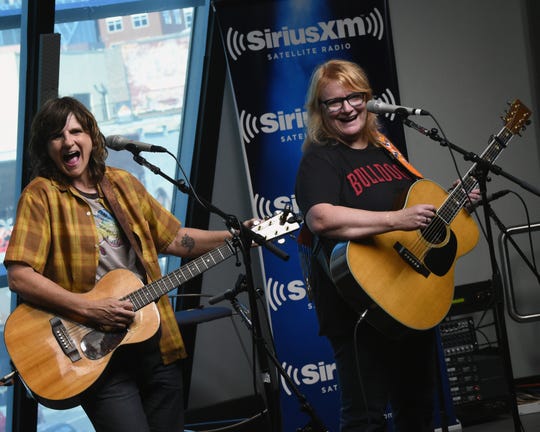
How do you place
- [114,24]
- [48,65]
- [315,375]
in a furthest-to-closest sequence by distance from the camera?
1. [114,24]
2. [315,375]
3. [48,65]

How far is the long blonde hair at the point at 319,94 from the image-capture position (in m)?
2.86

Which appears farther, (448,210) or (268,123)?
(268,123)

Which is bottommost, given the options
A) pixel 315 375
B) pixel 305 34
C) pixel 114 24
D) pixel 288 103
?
pixel 315 375

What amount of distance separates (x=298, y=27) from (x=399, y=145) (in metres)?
0.91

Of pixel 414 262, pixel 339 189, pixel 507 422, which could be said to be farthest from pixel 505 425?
pixel 339 189

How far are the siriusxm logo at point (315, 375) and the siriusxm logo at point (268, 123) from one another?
4.44 ft

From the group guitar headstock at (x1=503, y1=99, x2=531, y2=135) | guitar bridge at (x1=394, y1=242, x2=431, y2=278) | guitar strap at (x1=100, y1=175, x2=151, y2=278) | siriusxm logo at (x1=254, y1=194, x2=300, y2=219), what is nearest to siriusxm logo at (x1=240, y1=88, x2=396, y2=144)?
siriusxm logo at (x1=254, y1=194, x2=300, y2=219)

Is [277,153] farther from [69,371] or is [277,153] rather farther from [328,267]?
[69,371]

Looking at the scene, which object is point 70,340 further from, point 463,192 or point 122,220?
point 463,192

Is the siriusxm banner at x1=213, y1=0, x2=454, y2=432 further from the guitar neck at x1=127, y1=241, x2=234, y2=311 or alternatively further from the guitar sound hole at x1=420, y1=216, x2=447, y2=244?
the guitar neck at x1=127, y1=241, x2=234, y2=311

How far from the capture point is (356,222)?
2684 millimetres

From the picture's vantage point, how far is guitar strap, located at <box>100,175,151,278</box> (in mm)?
2650

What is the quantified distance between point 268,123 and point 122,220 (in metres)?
2.02

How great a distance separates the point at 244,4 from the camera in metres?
4.50
